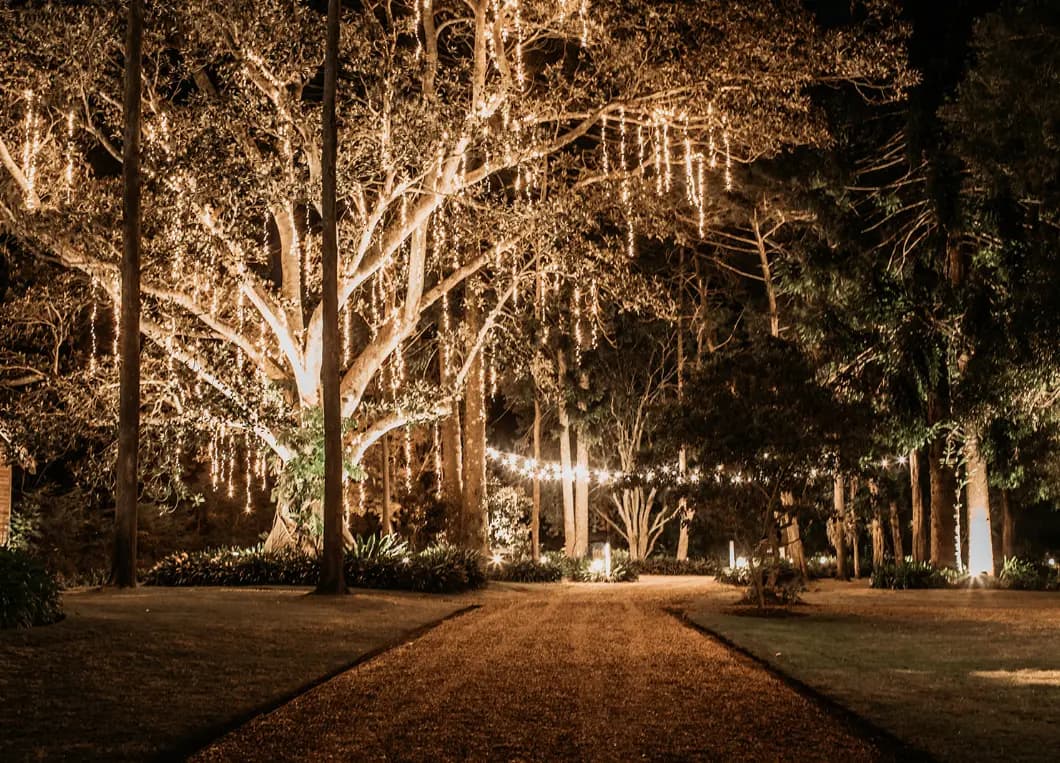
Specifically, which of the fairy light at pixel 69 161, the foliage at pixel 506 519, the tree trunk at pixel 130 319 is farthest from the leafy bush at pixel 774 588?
the foliage at pixel 506 519

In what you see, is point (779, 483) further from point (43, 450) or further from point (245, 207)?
point (43, 450)

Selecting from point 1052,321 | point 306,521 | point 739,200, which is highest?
point 739,200

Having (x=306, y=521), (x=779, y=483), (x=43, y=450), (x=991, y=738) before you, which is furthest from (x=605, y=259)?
(x=991, y=738)

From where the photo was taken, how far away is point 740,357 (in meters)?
19.7

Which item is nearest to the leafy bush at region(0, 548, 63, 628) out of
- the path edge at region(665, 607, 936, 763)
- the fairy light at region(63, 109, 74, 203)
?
the path edge at region(665, 607, 936, 763)

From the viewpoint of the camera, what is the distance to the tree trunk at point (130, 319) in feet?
61.5

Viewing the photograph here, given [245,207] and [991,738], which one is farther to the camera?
[245,207]

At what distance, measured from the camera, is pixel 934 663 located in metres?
11.9

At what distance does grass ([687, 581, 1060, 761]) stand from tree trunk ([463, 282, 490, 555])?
8713mm

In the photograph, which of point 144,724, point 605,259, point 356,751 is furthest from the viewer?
point 605,259

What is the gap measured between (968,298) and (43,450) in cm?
2018

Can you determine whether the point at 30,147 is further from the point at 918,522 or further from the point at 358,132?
the point at 918,522

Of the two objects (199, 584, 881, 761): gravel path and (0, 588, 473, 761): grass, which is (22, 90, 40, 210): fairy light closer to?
(0, 588, 473, 761): grass

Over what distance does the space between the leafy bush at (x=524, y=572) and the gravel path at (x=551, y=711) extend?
16477mm
